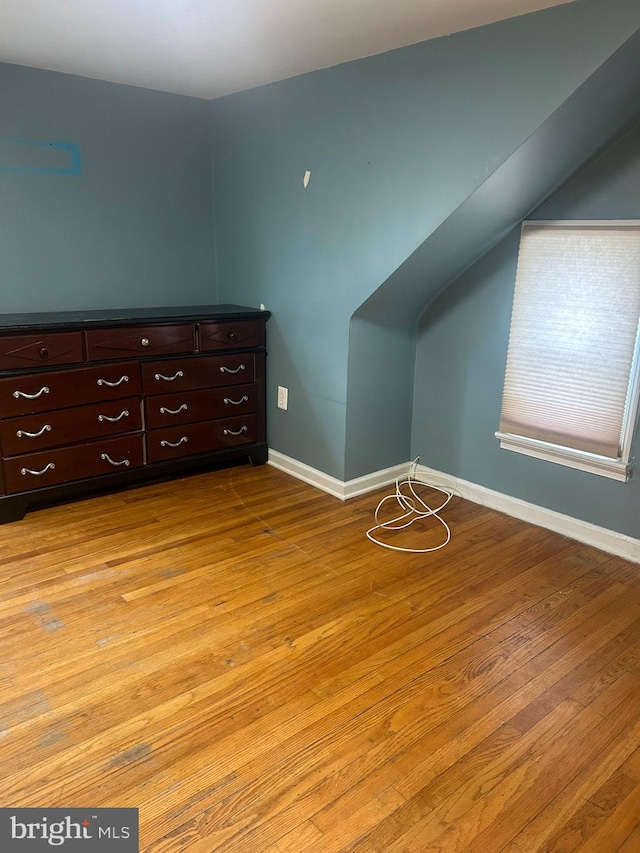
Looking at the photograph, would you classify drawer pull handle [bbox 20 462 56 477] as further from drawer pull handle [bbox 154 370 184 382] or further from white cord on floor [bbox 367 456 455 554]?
white cord on floor [bbox 367 456 455 554]

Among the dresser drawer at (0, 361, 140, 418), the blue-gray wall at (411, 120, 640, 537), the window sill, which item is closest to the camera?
the blue-gray wall at (411, 120, 640, 537)

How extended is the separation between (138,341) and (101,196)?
89 cm

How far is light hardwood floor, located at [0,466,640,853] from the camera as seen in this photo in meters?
1.39

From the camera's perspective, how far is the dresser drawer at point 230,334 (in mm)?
3148

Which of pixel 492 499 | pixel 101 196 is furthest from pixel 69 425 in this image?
pixel 492 499

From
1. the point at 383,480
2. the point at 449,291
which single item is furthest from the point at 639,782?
the point at 449,291

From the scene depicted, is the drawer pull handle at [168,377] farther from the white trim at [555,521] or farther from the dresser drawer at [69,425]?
the white trim at [555,521]

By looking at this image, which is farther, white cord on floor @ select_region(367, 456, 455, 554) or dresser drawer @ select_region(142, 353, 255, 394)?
dresser drawer @ select_region(142, 353, 255, 394)

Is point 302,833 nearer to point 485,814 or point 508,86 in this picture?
point 485,814

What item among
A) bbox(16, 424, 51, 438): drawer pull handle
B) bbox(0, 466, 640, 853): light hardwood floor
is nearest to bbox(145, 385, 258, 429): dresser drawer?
bbox(16, 424, 51, 438): drawer pull handle

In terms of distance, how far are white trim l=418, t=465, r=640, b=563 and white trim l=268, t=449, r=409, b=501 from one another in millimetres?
255

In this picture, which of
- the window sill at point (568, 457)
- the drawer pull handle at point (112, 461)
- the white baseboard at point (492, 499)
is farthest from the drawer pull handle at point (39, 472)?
the window sill at point (568, 457)

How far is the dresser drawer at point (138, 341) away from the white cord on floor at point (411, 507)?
1.30 metres

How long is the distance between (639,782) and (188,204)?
3337 millimetres
